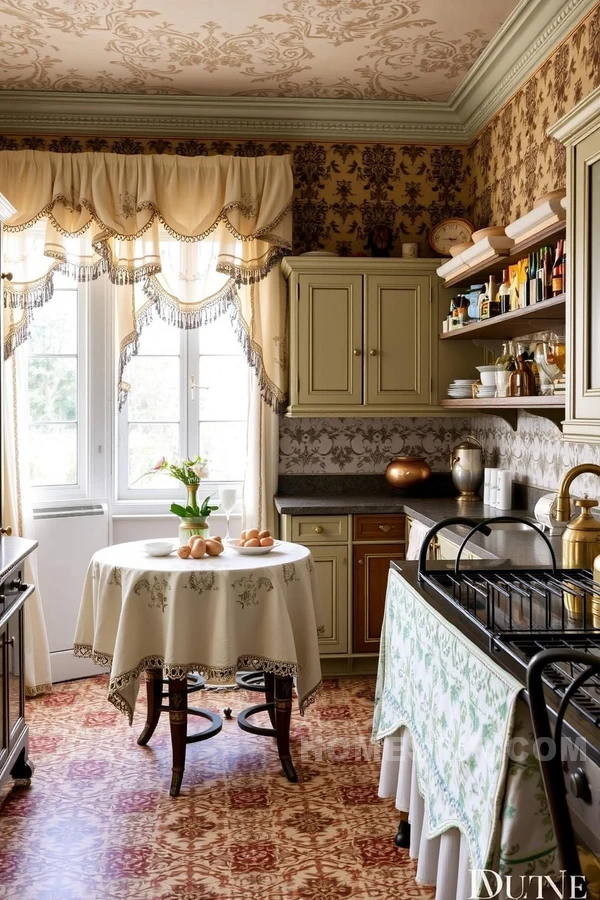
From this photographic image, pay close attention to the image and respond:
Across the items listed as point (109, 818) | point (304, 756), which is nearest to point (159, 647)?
point (109, 818)

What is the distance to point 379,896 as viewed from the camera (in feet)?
8.29

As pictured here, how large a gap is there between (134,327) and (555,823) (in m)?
3.93

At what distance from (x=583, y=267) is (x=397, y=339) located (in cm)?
218

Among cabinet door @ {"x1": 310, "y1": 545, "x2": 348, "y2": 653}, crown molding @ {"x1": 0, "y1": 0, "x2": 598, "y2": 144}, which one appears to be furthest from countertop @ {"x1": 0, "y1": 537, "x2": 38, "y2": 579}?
crown molding @ {"x1": 0, "y1": 0, "x2": 598, "y2": 144}

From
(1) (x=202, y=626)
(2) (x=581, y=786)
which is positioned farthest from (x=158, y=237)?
(2) (x=581, y=786)

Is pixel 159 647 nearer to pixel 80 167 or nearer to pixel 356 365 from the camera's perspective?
pixel 356 365

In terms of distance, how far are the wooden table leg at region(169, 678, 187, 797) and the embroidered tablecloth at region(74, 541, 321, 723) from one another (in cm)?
11

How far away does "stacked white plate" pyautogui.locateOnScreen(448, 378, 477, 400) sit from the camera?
4.56m

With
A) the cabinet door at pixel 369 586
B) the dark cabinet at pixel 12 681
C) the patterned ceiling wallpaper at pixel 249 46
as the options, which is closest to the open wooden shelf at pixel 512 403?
the cabinet door at pixel 369 586

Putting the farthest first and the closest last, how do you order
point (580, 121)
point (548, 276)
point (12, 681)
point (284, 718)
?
point (284, 718), point (548, 276), point (12, 681), point (580, 121)

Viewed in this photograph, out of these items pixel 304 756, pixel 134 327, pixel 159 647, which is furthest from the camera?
pixel 134 327

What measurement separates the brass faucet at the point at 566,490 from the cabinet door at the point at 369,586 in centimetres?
228

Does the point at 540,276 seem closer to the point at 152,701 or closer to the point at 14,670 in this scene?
the point at 152,701

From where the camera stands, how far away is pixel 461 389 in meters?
4.59
